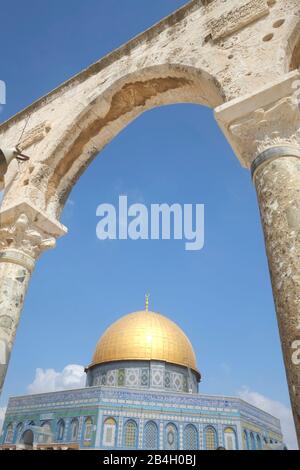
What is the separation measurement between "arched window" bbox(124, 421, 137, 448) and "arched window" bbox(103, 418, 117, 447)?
1.74ft

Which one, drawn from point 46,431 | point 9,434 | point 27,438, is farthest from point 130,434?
point 9,434

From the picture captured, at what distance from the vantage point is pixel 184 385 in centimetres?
2038

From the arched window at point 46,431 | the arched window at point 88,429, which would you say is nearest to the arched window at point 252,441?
the arched window at point 88,429

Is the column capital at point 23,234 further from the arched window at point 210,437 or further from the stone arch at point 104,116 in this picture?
the arched window at point 210,437

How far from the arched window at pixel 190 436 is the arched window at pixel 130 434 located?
88.5 inches

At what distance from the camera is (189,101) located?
4.03 meters

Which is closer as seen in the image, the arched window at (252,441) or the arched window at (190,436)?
the arched window at (190,436)

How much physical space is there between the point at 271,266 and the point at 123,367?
1947cm

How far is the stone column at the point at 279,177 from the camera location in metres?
1.93

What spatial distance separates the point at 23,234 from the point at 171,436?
1580cm

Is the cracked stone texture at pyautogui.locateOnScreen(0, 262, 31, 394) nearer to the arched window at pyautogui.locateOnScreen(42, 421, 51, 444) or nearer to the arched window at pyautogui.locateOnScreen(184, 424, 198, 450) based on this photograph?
the arched window at pyautogui.locateOnScreen(184, 424, 198, 450)

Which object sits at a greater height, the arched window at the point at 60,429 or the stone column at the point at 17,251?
the arched window at the point at 60,429
